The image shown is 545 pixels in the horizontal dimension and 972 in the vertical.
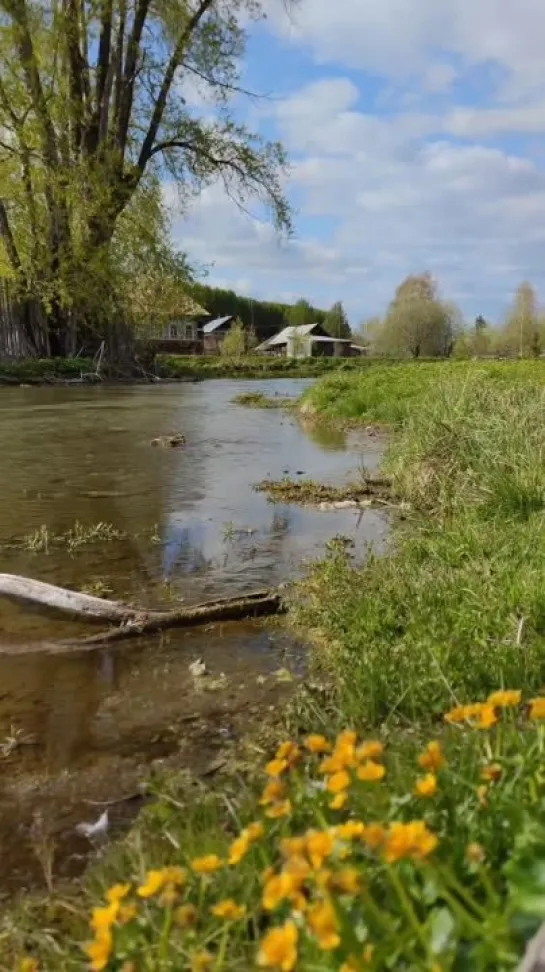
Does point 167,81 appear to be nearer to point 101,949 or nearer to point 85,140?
point 85,140

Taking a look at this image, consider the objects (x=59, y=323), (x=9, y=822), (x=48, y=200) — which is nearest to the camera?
(x=9, y=822)

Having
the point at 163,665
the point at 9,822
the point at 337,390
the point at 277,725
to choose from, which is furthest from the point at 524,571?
the point at 337,390

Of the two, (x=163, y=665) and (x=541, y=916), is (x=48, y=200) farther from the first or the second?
(x=541, y=916)

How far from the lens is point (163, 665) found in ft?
11.7

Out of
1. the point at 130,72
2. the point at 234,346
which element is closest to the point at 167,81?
the point at 130,72

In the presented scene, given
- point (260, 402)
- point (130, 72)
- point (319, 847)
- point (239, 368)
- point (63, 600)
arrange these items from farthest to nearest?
point (239, 368) < point (130, 72) < point (260, 402) < point (63, 600) < point (319, 847)

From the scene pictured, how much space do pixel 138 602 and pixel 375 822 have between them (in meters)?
3.03

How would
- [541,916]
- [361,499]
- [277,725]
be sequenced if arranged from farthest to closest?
[361,499] < [277,725] < [541,916]

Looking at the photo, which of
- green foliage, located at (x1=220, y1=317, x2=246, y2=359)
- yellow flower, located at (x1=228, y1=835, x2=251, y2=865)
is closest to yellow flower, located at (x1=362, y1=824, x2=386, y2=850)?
yellow flower, located at (x1=228, y1=835, x2=251, y2=865)

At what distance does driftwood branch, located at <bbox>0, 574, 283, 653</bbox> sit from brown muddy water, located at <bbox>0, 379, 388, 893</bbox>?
0.08m

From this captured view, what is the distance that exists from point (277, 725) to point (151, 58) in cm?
2747

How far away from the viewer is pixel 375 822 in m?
1.57

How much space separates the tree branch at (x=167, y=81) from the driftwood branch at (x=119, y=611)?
25.2 m

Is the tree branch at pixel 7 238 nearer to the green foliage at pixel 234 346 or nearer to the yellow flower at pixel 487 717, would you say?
the yellow flower at pixel 487 717
